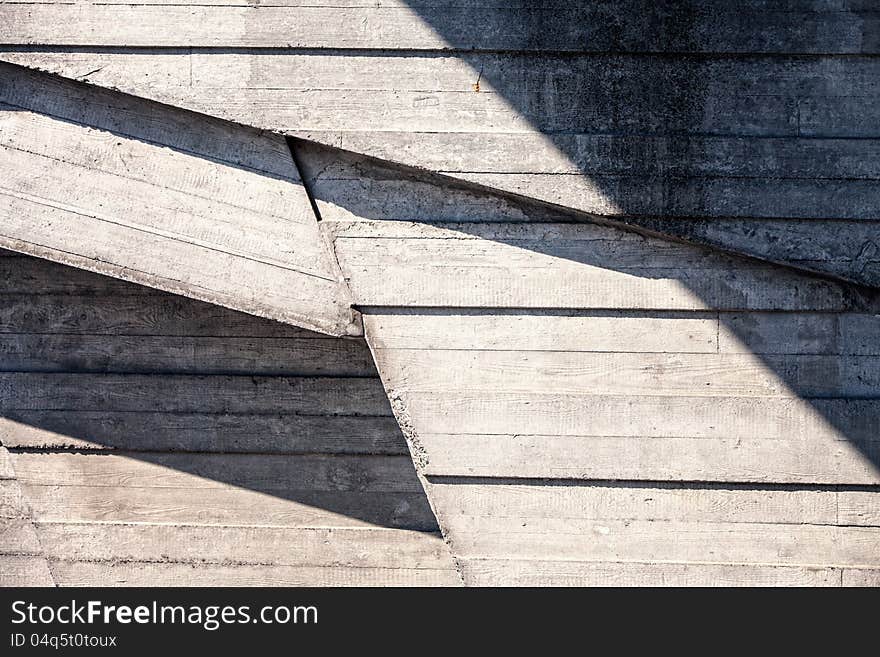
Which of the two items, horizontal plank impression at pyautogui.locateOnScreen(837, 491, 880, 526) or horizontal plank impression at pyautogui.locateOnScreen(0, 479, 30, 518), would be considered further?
horizontal plank impression at pyautogui.locateOnScreen(0, 479, 30, 518)

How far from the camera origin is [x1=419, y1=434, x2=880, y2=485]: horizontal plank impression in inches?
87.5

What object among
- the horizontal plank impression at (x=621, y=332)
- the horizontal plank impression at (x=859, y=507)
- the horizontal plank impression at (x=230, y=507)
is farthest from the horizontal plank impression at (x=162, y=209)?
the horizontal plank impression at (x=859, y=507)

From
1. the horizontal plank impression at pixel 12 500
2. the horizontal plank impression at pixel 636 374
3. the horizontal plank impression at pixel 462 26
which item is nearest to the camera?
the horizontal plank impression at pixel 462 26

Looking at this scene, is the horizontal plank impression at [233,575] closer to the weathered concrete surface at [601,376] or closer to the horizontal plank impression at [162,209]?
the weathered concrete surface at [601,376]

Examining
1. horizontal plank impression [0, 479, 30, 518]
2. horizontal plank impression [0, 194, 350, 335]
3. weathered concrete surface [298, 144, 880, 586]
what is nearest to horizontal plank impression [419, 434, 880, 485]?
weathered concrete surface [298, 144, 880, 586]

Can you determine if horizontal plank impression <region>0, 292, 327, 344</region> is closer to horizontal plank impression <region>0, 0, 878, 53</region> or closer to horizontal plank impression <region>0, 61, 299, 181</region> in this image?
horizontal plank impression <region>0, 61, 299, 181</region>

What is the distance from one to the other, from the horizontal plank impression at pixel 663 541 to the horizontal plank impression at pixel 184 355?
84 centimetres

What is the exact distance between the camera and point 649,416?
7.32 feet

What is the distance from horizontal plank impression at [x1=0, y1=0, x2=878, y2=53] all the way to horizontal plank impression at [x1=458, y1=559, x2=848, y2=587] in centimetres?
163

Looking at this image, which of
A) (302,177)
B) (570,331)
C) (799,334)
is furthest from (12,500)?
(799,334)

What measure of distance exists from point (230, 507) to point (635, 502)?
1616 mm

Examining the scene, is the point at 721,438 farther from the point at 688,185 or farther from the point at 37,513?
the point at 37,513

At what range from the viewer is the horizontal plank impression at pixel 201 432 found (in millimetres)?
2779

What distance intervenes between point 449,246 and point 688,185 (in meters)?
0.76
